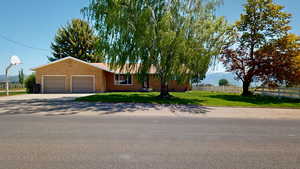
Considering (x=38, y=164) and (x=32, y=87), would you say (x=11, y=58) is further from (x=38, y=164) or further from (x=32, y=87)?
(x=38, y=164)

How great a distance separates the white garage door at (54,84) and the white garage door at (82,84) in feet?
4.12

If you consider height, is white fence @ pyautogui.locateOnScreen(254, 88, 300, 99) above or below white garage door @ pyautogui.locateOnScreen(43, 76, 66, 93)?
below

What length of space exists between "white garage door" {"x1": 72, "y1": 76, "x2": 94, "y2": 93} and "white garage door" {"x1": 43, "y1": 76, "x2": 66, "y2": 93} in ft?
4.12

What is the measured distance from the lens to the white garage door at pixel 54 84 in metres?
18.9

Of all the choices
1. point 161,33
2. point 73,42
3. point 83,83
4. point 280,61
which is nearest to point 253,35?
point 280,61

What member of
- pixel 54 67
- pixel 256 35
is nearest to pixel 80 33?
pixel 54 67

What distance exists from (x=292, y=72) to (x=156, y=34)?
42.6 feet

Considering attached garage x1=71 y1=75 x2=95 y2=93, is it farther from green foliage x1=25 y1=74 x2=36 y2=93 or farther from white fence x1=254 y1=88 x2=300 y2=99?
white fence x1=254 y1=88 x2=300 y2=99

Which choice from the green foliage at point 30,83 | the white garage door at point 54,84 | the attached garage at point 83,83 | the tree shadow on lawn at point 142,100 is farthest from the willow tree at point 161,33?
the green foliage at point 30,83

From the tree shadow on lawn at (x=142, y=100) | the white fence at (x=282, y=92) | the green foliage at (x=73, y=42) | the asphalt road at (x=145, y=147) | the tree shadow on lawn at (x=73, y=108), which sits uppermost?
the green foliage at (x=73, y=42)

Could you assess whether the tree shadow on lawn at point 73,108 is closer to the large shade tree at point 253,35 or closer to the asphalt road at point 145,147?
the asphalt road at point 145,147

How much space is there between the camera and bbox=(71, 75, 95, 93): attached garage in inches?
746

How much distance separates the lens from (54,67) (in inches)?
741

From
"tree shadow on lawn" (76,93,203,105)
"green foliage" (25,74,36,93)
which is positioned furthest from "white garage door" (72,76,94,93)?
"tree shadow on lawn" (76,93,203,105)
